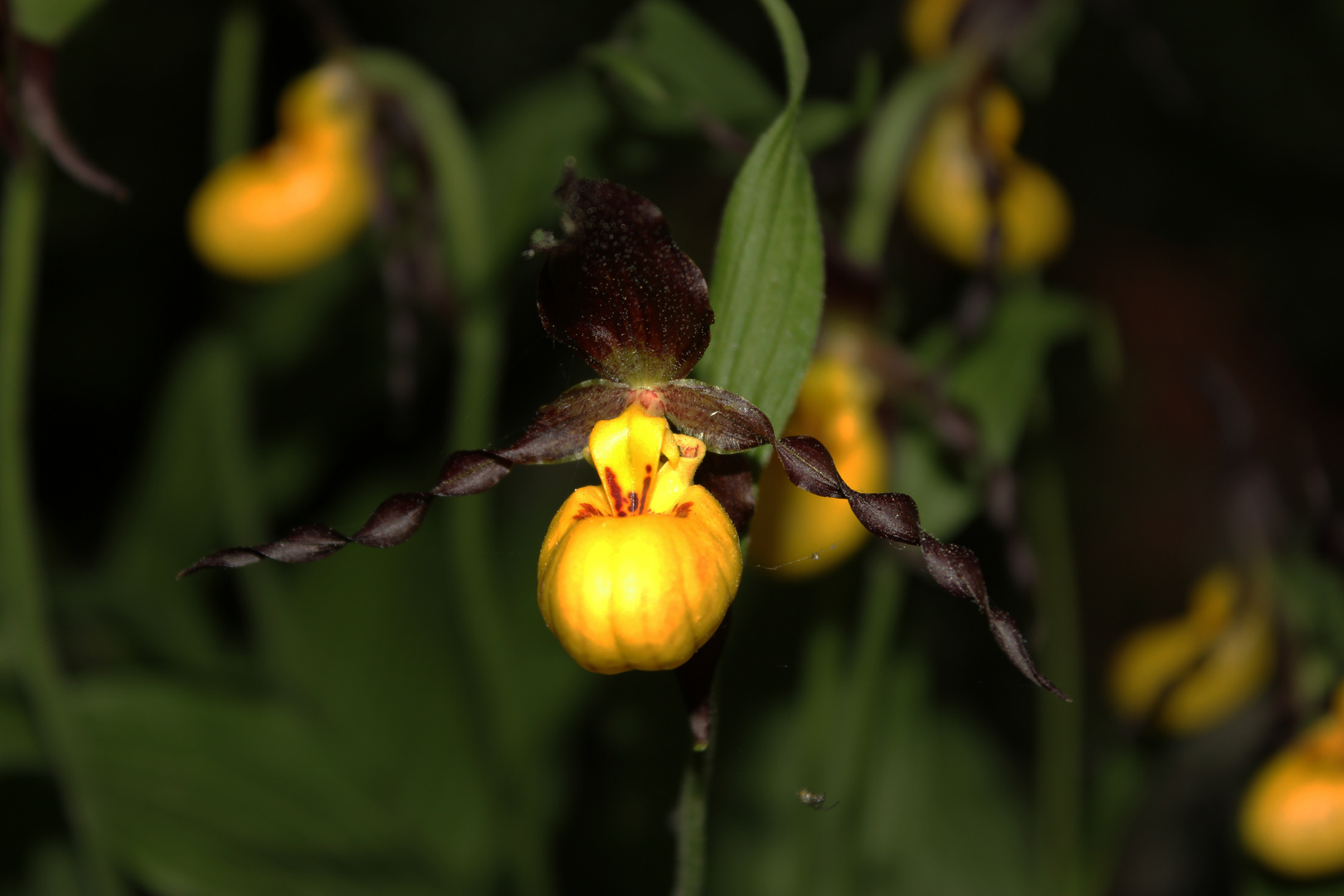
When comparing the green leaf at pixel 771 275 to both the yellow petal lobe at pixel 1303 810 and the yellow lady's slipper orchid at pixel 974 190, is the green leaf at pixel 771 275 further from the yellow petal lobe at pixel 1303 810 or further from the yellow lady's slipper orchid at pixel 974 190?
the yellow petal lobe at pixel 1303 810

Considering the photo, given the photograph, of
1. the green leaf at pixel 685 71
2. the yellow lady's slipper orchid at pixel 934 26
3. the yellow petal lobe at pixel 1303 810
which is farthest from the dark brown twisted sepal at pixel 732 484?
the yellow lady's slipper orchid at pixel 934 26

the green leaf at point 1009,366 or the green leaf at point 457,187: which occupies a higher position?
the green leaf at point 457,187

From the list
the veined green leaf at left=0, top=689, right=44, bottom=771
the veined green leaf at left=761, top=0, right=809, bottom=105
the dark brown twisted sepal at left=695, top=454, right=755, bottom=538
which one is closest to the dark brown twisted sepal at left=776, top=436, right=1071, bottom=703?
the dark brown twisted sepal at left=695, top=454, right=755, bottom=538

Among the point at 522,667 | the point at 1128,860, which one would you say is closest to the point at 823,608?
the point at 522,667

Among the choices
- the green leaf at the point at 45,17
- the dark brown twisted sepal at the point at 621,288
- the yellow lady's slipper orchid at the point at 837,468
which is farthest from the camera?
the yellow lady's slipper orchid at the point at 837,468

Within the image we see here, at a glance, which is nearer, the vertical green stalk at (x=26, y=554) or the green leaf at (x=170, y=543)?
the vertical green stalk at (x=26, y=554)

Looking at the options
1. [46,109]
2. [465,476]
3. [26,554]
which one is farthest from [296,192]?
[465,476]

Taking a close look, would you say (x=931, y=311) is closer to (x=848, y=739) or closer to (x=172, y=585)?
(x=848, y=739)

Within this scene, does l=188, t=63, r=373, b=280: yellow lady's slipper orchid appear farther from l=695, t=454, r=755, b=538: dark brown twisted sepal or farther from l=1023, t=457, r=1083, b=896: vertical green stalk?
l=1023, t=457, r=1083, b=896: vertical green stalk
